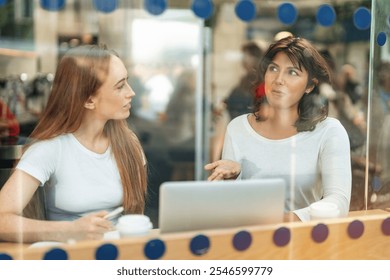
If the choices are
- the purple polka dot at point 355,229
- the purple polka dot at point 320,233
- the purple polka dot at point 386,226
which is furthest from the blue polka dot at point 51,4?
the purple polka dot at point 386,226

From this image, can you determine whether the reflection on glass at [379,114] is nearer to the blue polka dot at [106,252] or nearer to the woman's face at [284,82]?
the woman's face at [284,82]

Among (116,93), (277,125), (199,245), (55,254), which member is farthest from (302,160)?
(55,254)

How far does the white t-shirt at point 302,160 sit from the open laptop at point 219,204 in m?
0.08

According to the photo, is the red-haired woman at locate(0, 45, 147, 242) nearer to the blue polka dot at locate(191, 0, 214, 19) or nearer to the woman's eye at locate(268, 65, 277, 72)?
the blue polka dot at locate(191, 0, 214, 19)

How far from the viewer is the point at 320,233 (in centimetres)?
213

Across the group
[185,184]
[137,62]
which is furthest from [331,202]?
[137,62]

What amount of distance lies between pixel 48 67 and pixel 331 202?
3.94 ft

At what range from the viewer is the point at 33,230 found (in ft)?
6.01

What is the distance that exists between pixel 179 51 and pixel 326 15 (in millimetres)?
621

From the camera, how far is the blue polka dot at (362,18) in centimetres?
213

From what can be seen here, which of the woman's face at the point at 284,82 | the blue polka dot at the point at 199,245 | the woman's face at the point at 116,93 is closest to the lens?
the woman's face at the point at 116,93

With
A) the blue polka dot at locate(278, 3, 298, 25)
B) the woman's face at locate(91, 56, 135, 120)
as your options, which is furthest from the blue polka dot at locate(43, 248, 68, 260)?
the blue polka dot at locate(278, 3, 298, 25)

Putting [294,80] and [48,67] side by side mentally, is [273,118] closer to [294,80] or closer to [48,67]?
[294,80]

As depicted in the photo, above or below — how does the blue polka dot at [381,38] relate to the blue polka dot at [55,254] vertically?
above
